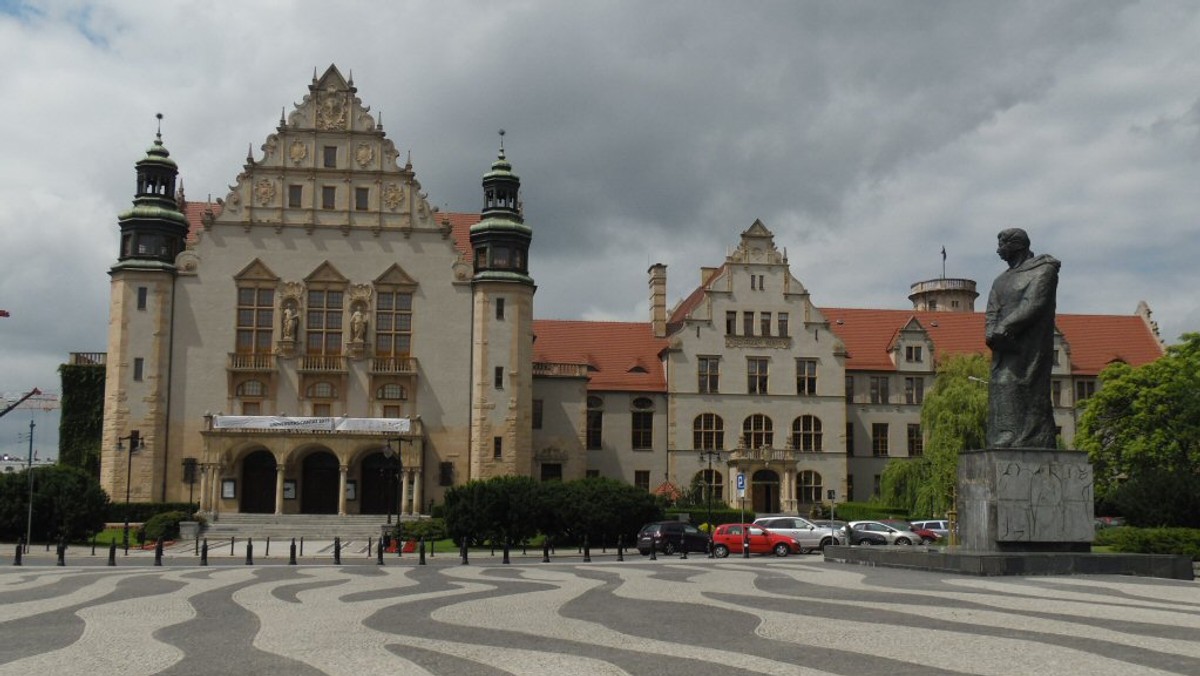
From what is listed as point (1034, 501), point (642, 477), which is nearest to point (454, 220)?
point (642, 477)

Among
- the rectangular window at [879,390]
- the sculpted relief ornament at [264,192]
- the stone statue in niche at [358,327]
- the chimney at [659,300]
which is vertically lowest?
the rectangular window at [879,390]

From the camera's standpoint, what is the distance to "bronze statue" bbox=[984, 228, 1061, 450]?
24.1 meters

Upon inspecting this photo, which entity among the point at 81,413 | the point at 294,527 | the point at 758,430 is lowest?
the point at 294,527

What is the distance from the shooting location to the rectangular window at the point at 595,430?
222ft

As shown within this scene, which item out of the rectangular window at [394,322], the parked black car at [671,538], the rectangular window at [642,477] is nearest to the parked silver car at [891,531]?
the parked black car at [671,538]

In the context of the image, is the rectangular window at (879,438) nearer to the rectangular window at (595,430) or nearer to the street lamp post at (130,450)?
the rectangular window at (595,430)

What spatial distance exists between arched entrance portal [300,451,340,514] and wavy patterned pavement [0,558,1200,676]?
35151 millimetres

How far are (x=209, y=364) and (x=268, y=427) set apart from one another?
5412mm

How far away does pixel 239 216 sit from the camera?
62.1m

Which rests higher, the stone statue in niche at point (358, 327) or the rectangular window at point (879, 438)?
the stone statue in niche at point (358, 327)

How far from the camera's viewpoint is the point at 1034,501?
23.7m

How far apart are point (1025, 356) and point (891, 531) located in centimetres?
2292

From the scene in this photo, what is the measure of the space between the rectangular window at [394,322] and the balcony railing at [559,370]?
7472 millimetres

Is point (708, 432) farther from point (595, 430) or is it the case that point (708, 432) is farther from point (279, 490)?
point (279, 490)
